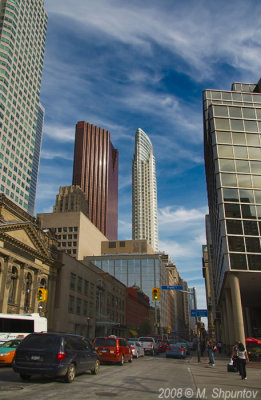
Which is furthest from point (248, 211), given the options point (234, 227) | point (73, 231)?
point (73, 231)

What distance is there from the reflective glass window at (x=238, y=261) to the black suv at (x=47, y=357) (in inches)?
1091

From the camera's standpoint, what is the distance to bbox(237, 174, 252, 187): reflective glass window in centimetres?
4166

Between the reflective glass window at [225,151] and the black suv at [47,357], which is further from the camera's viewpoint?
the reflective glass window at [225,151]

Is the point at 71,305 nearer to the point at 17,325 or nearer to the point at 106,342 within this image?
the point at 17,325

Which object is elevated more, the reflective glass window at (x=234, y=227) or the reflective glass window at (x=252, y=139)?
the reflective glass window at (x=252, y=139)

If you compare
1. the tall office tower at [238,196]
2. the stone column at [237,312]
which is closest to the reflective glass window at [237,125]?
the tall office tower at [238,196]

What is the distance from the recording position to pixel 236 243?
3847cm

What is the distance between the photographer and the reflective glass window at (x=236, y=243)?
125 ft

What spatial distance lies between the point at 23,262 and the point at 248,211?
28167mm

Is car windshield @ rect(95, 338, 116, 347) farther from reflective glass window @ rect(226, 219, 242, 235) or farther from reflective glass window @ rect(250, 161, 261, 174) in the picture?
reflective glass window @ rect(250, 161, 261, 174)

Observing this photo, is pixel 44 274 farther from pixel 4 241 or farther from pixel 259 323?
pixel 259 323

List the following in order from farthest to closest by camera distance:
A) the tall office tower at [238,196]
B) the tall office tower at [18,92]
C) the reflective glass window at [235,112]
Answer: the tall office tower at [18,92], the reflective glass window at [235,112], the tall office tower at [238,196]

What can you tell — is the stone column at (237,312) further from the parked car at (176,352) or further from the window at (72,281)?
the window at (72,281)

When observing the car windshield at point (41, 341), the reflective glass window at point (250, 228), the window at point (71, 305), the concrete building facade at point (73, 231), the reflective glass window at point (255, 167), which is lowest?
the car windshield at point (41, 341)
